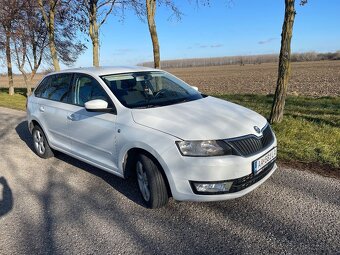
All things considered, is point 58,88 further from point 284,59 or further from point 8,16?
point 8,16

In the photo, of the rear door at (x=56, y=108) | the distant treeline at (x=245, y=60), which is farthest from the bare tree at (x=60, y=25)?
the distant treeline at (x=245, y=60)

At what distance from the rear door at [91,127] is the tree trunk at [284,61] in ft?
14.1

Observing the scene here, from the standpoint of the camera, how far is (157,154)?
359 centimetres

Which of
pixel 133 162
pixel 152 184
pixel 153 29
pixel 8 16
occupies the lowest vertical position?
pixel 152 184

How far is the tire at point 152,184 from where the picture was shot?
369 cm

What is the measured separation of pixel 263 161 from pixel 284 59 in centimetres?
412

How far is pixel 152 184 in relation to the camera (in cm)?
371

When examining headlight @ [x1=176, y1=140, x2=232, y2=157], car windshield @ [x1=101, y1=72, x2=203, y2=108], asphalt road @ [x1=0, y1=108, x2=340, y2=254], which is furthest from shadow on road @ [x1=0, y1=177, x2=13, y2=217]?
headlight @ [x1=176, y1=140, x2=232, y2=157]

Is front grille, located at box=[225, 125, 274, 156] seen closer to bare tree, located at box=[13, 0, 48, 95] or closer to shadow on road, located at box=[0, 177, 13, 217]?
shadow on road, located at box=[0, 177, 13, 217]

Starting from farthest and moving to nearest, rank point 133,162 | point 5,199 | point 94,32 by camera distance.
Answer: point 94,32 < point 5,199 < point 133,162

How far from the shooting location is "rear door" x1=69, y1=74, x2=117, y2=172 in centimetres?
430

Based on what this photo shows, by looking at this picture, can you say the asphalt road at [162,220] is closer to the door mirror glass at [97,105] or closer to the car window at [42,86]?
the door mirror glass at [97,105]

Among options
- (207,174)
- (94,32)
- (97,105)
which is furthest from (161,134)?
(94,32)

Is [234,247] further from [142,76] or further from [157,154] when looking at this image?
[142,76]
